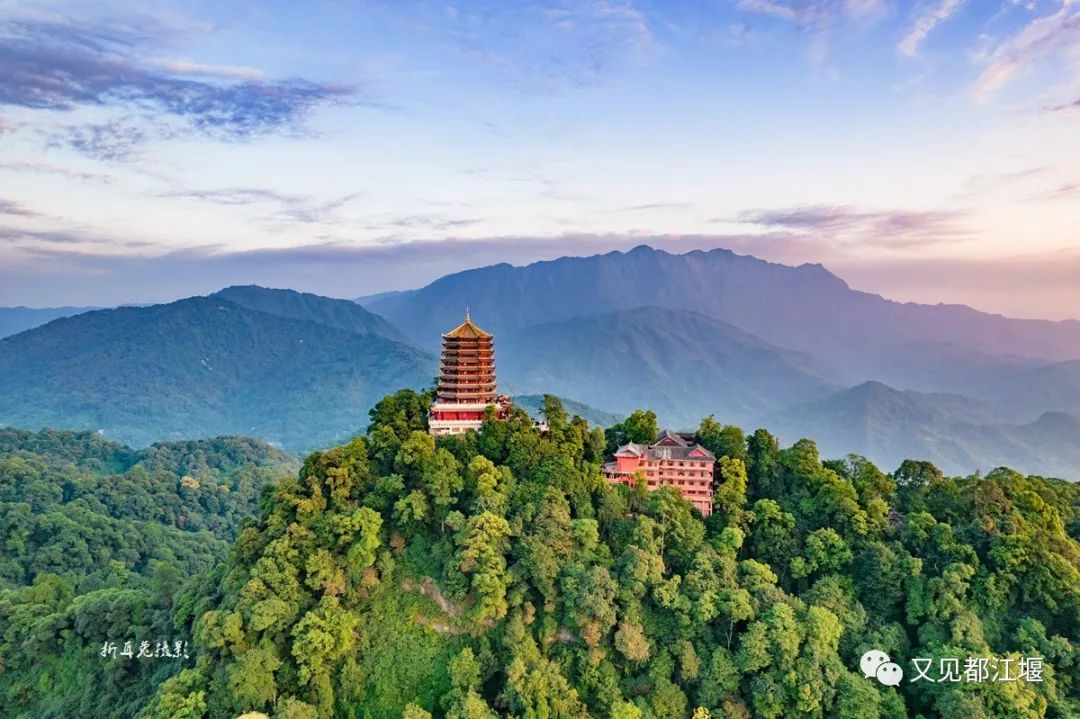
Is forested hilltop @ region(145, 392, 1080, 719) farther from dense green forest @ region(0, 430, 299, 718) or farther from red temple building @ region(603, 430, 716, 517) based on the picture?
dense green forest @ region(0, 430, 299, 718)

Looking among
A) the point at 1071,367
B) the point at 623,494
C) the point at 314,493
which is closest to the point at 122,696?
the point at 314,493

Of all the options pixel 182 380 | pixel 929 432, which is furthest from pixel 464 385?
pixel 182 380

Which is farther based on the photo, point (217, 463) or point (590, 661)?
point (217, 463)

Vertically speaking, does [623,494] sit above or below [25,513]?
above

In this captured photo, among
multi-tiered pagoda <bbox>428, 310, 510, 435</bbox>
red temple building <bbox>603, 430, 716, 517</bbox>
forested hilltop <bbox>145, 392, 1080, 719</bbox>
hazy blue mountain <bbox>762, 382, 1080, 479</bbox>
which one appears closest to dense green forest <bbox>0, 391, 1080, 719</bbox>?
forested hilltop <bbox>145, 392, 1080, 719</bbox>

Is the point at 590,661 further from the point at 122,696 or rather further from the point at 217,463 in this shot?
the point at 217,463

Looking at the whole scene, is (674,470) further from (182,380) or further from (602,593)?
(182,380)

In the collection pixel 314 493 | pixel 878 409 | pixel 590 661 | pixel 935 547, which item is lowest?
pixel 878 409
